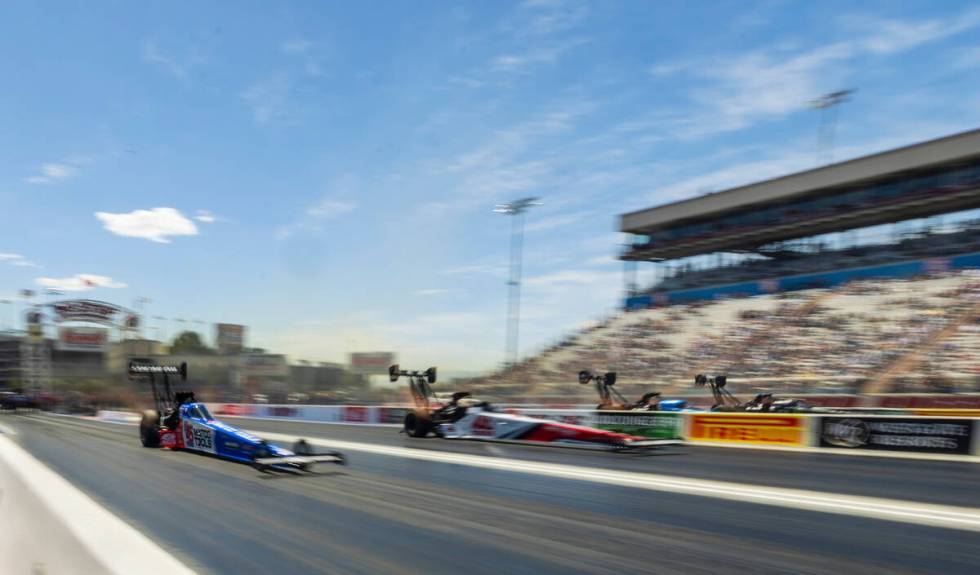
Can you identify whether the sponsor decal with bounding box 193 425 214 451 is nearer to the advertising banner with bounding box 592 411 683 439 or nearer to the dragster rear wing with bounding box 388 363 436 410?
the dragster rear wing with bounding box 388 363 436 410

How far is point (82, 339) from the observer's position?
3172 inches

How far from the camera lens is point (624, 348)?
35719mm

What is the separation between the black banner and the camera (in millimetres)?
12961

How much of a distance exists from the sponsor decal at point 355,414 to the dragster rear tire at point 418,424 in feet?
Answer: 39.5

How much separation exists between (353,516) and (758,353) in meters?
24.3

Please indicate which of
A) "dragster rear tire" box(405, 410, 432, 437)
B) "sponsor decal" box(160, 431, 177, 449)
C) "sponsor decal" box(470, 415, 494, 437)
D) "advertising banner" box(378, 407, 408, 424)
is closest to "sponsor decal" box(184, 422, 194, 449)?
"sponsor decal" box(160, 431, 177, 449)

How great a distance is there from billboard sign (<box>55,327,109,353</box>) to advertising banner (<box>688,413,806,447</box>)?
270 feet

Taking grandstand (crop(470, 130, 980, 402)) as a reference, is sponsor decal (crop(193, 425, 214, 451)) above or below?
below

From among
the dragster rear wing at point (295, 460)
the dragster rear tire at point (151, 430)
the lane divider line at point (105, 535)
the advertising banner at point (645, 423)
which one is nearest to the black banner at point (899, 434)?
the advertising banner at point (645, 423)

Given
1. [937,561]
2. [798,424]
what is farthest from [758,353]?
[937,561]

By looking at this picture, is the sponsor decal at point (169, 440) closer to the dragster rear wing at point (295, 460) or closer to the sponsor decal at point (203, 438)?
the sponsor decal at point (203, 438)

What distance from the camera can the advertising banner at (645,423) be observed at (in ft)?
54.7

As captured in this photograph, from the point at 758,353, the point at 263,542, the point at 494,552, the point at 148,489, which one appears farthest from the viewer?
the point at 758,353

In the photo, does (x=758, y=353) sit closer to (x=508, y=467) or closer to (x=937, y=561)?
(x=508, y=467)
